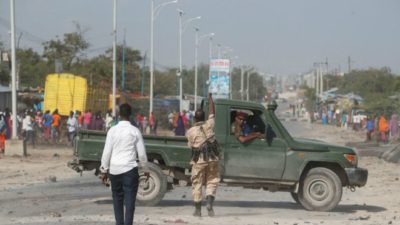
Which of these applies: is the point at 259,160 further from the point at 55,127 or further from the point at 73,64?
the point at 73,64

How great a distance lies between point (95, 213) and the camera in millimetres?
12328

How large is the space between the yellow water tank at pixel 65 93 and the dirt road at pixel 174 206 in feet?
79.8

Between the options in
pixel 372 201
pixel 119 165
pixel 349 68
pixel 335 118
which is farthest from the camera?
pixel 349 68

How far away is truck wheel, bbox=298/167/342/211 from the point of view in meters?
13.4

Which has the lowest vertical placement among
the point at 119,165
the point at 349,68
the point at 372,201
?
the point at 372,201

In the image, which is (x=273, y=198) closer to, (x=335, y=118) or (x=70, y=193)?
(x=70, y=193)

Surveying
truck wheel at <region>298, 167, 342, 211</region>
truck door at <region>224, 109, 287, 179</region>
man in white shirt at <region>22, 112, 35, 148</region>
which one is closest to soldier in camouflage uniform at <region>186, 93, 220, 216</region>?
truck door at <region>224, 109, 287, 179</region>

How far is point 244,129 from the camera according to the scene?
1345 cm

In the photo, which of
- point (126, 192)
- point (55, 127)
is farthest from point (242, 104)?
point (55, 127)

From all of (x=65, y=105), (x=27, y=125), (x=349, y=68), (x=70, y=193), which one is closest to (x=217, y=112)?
(x=70, y=193)

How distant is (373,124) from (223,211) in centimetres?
3343

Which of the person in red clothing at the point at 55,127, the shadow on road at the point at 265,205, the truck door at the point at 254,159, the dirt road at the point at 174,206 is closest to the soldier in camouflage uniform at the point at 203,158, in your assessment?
the dirt road at the point at 174,206

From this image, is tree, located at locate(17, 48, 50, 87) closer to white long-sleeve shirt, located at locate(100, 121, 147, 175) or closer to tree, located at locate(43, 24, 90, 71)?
tree, located at locate(43, 24, 90, 71)

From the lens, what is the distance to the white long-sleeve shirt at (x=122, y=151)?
357 inches
